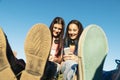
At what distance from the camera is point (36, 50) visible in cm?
361

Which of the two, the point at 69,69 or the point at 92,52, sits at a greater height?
the point at 92,52

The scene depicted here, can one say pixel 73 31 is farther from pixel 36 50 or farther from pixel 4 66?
pixel 4 66

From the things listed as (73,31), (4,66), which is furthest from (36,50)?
(73,31)

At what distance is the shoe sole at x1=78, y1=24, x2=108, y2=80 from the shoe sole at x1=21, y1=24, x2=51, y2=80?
1.35 feet

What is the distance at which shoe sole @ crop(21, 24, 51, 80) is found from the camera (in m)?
3.56

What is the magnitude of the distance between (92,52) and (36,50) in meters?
0.70

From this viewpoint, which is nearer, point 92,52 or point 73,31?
point 92,52

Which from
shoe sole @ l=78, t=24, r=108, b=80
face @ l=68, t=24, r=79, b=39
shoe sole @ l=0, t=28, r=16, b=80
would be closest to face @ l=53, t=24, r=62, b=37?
face @ l=68, t=24, r=79, b=39

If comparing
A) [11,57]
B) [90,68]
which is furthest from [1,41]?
[90,68]

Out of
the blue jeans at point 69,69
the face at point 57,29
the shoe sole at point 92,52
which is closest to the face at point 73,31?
the face at point 57,29

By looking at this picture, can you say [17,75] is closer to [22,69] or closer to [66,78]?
[22,69]

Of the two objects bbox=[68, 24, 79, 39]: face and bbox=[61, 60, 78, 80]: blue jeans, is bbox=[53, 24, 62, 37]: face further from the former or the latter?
bbox=[61, 60, 78, 80]: blue jeans

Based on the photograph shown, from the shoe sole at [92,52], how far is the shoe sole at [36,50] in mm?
410

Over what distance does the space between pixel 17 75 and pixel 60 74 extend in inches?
21.6
